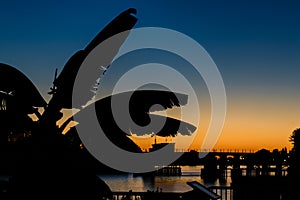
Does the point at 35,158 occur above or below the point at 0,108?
below

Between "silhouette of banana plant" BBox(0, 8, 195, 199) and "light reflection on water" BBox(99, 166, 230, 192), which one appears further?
"light reflection on water" BBox(99, 166, 230, 192)

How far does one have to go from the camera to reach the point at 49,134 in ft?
38.2

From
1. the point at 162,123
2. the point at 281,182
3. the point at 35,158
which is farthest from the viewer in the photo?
the point at 281,182

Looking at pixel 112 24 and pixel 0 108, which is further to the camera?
pixel 0 108

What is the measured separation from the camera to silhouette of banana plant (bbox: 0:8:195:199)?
11.5 m

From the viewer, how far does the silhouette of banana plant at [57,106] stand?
37.7ft

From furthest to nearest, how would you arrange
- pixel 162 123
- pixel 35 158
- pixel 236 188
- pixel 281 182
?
1. pixel 281 182
2. pixel 236 188
3. pixel 162 123
4. pixel 35 158

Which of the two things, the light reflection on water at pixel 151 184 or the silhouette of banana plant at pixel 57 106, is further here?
the light reflection on water at pixel 151 184

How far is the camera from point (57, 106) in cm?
1154

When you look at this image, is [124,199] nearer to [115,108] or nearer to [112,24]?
[115,108]

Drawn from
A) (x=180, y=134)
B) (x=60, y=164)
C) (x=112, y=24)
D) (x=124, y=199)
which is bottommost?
(x=124, y=199)

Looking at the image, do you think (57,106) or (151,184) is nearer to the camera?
(57,106)

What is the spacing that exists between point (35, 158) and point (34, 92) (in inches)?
65.1

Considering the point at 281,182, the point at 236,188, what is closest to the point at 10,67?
the point at 236,188
